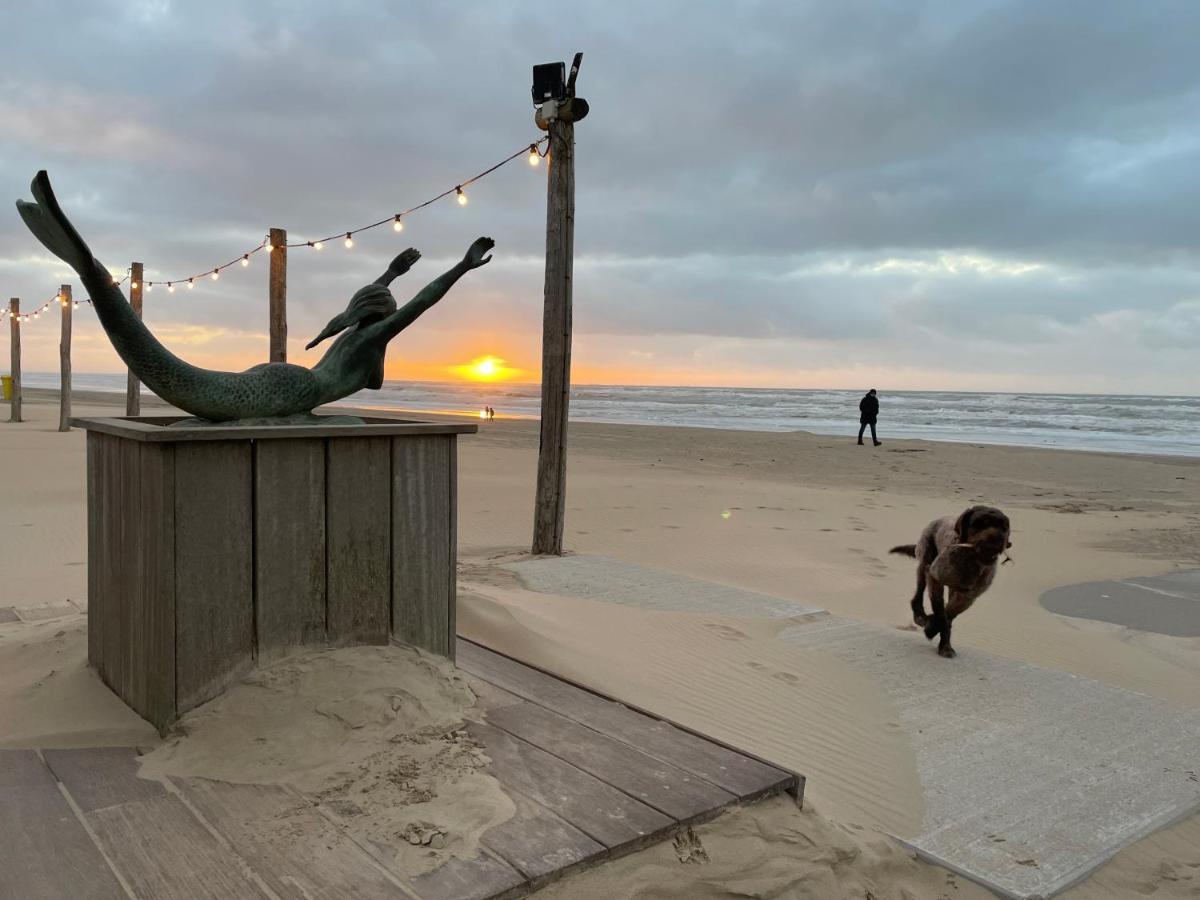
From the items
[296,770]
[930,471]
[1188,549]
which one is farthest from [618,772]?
[930,471]

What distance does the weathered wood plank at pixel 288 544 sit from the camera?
9.08 ft

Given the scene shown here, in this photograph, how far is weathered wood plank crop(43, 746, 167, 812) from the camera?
2248 millimetres

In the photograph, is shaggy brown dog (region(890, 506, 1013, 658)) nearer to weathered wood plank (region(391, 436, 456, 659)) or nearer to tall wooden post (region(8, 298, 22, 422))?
weathered wood plank (region(391, 436, 456, 659))

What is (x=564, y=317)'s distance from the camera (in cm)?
778

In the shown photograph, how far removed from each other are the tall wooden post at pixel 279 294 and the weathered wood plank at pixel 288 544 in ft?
30.5

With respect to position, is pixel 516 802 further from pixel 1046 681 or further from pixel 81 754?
pixel 1046 681

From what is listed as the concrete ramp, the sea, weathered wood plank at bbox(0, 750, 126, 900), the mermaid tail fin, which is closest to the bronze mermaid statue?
the mermaid tail fin

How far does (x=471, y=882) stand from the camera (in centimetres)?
195

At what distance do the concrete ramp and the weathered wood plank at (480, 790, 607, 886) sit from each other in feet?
4.49

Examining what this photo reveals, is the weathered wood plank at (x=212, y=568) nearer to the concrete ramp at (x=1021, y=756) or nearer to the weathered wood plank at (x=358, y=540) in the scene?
the weathered wood plank at (x=358, y=540)

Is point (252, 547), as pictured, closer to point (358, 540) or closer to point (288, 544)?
point (288, 544)

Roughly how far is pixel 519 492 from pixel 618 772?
10.4 metres

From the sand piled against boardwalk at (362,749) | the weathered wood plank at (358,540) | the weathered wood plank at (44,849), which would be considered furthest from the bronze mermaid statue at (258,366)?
the weathered wood plank at (44,849)

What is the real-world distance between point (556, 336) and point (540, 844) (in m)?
6.06
